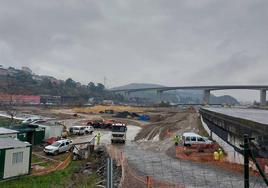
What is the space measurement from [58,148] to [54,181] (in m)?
11.7

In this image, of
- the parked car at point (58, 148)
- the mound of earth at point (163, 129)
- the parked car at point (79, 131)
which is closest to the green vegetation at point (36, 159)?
the parked car at point (58, 148)

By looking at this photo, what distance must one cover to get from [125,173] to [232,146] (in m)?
12.1

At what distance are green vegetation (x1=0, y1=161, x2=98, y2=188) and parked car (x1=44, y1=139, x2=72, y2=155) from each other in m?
7.84

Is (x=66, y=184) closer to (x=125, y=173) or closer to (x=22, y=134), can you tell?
(x=125, y=173)

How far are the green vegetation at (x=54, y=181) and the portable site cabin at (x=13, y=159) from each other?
70 cm

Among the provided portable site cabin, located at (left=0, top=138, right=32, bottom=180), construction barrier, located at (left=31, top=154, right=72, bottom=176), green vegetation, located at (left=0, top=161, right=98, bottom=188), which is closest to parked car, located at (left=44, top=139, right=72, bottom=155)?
construction barrier, located at (left=31, top=154, right=72, bottom=176)

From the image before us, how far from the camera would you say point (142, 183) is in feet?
78.4

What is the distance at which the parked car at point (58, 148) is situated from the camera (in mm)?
36594

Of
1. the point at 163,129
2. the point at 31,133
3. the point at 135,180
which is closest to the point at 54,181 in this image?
the point at 135,180

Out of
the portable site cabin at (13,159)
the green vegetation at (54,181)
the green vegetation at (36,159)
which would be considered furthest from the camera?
the green vegetation at (36,159)

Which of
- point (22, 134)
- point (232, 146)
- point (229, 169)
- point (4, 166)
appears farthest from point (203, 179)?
point (22, 134)

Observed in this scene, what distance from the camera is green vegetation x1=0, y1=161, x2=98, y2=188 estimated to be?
955 inches

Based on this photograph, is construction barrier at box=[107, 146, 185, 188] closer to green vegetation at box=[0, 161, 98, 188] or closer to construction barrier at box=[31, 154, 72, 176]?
green vegetation at box=[0, 161, 98, 188]

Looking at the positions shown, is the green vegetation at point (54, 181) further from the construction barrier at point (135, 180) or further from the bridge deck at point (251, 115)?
the bridge deck at point (251, 115)
